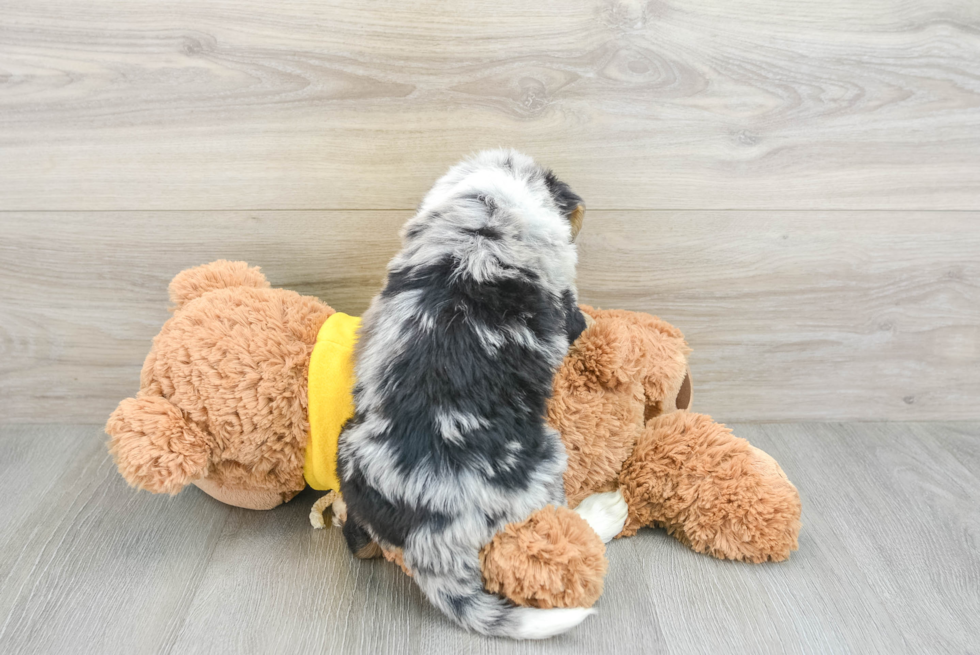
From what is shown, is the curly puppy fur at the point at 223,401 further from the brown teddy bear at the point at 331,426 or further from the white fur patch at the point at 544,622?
the white fur patch at the point at 544,622

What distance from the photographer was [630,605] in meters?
0.73

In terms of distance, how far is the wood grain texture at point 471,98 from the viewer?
0.85 meters

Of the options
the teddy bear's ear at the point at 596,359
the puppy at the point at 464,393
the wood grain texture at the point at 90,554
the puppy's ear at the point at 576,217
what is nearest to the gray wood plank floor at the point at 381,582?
the wood grain texture at the point at 90,554

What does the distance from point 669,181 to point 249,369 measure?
2.01 feet

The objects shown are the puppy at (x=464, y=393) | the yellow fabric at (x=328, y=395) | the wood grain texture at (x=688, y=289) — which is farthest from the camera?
the wood grain texture at (x=688, y=289)

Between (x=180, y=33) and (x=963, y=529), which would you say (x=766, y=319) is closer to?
(x=963, y=529)

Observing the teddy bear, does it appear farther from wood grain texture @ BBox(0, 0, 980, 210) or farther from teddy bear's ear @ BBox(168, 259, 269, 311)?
teddy bear's ear @ BBox(168, 259, 269, 311)

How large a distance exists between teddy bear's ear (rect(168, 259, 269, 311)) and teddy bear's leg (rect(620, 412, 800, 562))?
1.79 ft

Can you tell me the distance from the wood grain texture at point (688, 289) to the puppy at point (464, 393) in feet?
0.93

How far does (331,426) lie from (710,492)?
0.45m

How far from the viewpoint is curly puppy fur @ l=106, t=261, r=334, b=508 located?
2.31 feet

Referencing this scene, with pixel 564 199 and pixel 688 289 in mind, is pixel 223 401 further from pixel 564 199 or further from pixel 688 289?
pixel 688 289

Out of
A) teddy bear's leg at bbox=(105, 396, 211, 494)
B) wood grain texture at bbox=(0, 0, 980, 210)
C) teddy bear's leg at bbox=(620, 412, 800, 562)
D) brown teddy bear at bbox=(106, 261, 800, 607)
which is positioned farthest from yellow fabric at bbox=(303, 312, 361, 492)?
teddy bear's leg at bbox=(620, 412, 800, 562)

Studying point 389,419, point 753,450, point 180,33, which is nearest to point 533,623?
point 389,419
